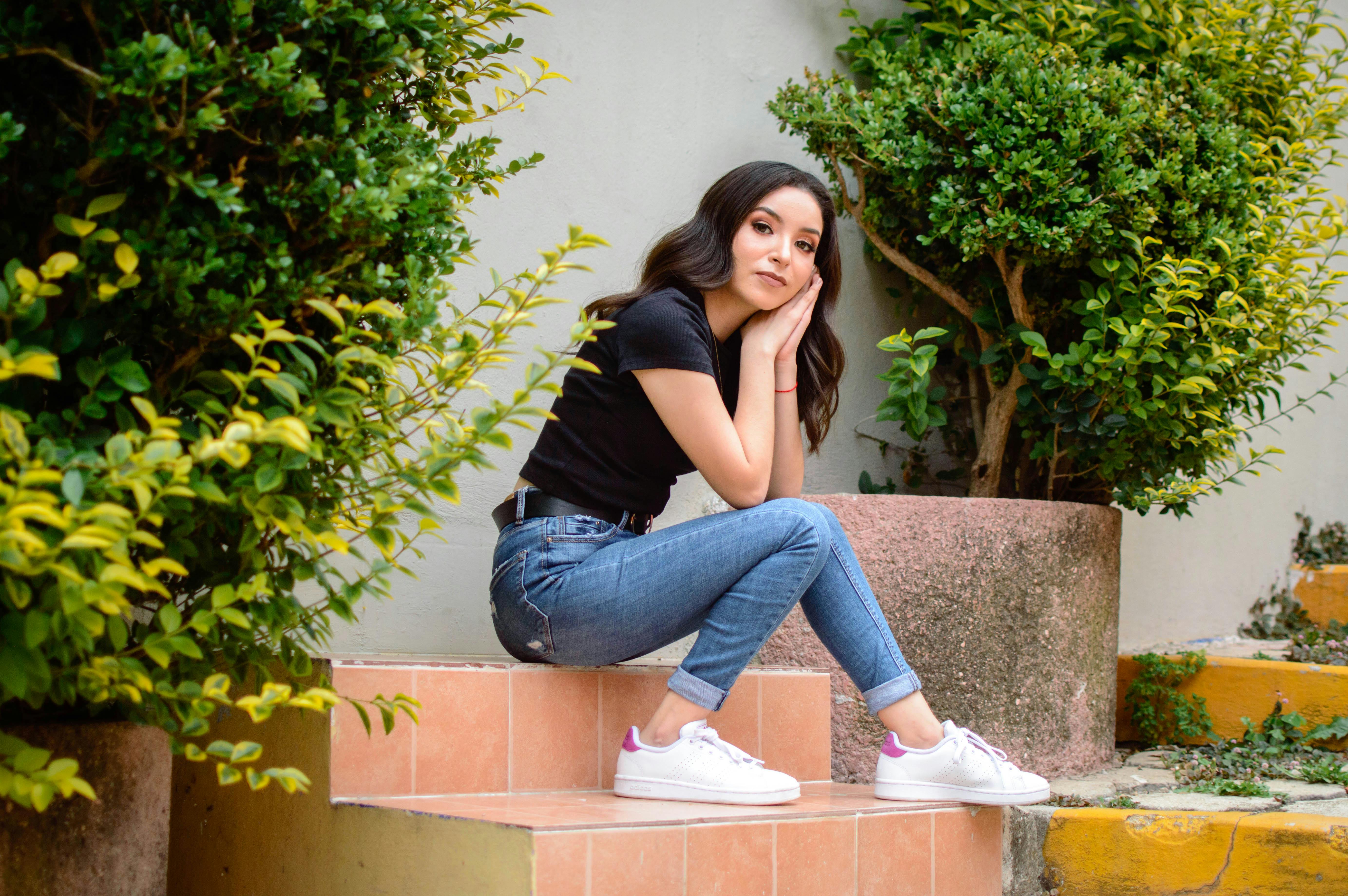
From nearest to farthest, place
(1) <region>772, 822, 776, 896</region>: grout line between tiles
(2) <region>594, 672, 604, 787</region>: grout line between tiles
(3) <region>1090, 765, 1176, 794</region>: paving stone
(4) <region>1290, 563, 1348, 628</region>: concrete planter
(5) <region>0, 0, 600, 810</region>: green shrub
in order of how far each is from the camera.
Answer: (5) <region>0, 0, 600, 810</region>: green shrub → (1) <region>772, 822, 776, 896</region>: grout line between tiles → (2) <region>594, 672, 604, 787</region>: grout line between tiles → (3) <region>1090, 765, 1176, 794</region>: paving stone → (4) <region>1290, 563, 1348, 628</region>: concrete planter

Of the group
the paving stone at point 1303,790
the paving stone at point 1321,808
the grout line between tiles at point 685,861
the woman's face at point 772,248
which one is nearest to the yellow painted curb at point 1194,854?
the paving stone at point 1321,808

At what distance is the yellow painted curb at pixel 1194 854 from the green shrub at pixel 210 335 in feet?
5.46

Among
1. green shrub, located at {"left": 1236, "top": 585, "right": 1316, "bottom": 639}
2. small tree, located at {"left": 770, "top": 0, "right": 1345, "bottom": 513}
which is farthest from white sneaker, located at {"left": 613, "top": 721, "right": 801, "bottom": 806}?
green shrub, located at {"left": 1236, "top": 585, "right": 1316, "bottom": 639}

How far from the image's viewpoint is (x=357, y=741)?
188 cm

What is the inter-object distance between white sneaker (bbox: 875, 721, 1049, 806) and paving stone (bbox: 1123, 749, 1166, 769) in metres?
1.20

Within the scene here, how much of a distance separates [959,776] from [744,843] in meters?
0.52

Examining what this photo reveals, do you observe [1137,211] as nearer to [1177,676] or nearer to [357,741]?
[1177,676]

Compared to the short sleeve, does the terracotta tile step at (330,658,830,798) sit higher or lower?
lower

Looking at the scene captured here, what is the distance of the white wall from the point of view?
9.50 ft

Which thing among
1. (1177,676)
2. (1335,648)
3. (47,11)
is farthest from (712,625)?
(1335,648)

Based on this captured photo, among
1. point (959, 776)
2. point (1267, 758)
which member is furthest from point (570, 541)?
point (1267, 758)

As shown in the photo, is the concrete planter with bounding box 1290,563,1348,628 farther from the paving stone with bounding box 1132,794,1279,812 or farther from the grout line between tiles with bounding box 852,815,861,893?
the grout line between tiles with bounding box 852,815,861,893

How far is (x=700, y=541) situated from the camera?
2.02m

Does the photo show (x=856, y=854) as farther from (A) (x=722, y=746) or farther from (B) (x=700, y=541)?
(B) (x=700, y=541)
